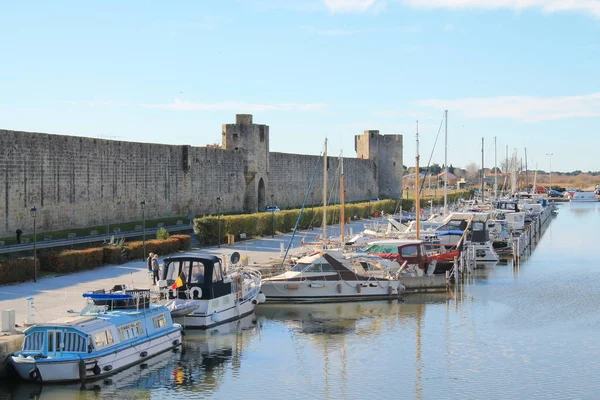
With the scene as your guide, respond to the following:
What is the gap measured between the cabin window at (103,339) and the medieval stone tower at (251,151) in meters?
28.2

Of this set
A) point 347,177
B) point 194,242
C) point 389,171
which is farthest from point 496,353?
point 389,171

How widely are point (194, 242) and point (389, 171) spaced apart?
115 ft

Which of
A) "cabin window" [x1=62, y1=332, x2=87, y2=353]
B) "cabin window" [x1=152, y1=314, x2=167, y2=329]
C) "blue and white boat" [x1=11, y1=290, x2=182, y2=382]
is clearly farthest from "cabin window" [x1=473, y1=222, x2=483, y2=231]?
"cabin window" [x1=62, y1=332, x2=87, y2=353]

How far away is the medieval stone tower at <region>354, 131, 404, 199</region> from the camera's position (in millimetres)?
66500

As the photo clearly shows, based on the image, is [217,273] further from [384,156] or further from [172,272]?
[384,156]

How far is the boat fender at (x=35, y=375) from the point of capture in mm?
15711

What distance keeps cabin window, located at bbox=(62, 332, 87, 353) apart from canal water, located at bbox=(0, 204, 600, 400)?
630 mm

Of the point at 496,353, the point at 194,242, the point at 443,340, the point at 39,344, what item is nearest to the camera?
the point at 39,344

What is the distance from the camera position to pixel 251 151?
45.6m

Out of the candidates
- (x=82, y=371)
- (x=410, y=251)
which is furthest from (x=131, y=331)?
(x=410, y=251)

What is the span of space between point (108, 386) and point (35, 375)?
1.24 meters

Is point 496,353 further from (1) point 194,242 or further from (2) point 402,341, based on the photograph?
(1) point 194,242

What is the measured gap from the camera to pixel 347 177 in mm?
60812

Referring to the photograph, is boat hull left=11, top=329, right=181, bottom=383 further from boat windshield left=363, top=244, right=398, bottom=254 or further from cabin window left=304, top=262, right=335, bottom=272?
boat windshield left=363, top=244, right=398, bottom=254
